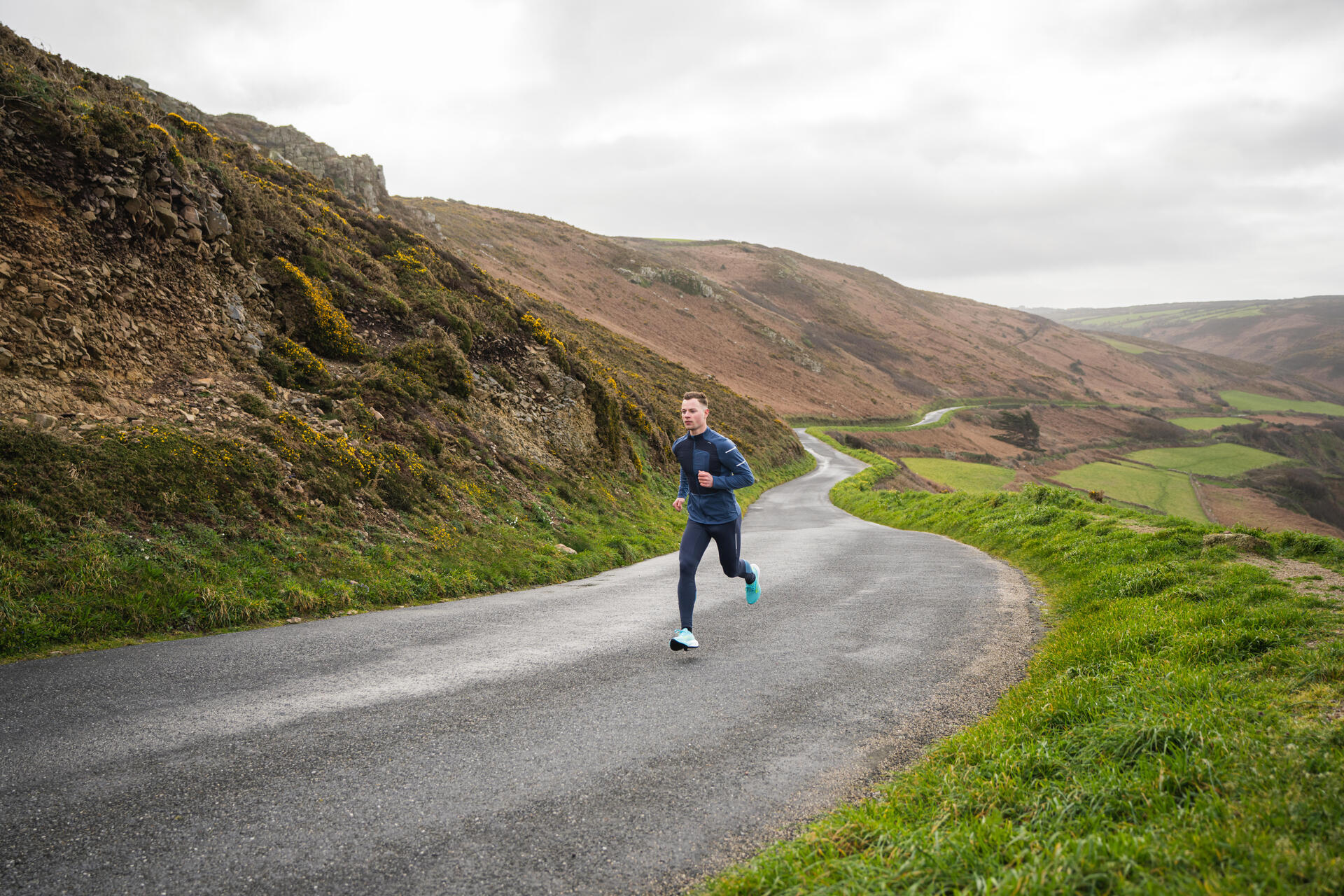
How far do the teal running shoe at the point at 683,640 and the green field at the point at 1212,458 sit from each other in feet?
265

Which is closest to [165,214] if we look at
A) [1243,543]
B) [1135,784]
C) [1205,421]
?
[1135,784]

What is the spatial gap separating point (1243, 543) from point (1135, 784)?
26.2 feet

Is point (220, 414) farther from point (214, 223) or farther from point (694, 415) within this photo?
point (694, 415)

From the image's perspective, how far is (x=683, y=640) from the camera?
21.8ft

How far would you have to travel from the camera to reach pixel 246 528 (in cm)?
863

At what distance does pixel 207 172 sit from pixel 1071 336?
190476 mm

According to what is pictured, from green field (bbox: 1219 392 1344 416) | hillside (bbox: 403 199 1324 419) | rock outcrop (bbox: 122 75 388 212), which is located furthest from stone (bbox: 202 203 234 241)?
green field (bbox: 1219 392 1344 416)

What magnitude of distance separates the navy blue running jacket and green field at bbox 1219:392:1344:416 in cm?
16804

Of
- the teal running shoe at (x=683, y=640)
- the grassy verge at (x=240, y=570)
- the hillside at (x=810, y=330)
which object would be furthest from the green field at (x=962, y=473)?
the teal running shoe at (x=683, y=640)

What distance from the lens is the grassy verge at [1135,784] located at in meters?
2.57

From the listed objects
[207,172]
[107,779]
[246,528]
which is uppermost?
[207,172]

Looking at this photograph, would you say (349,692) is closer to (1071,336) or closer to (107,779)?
(107,779)

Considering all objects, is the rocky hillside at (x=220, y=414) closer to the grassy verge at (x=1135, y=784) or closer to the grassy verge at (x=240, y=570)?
the grassy verge at (x=240, y=570)

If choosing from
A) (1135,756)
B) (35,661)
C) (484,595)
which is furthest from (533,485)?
(1135,756)
